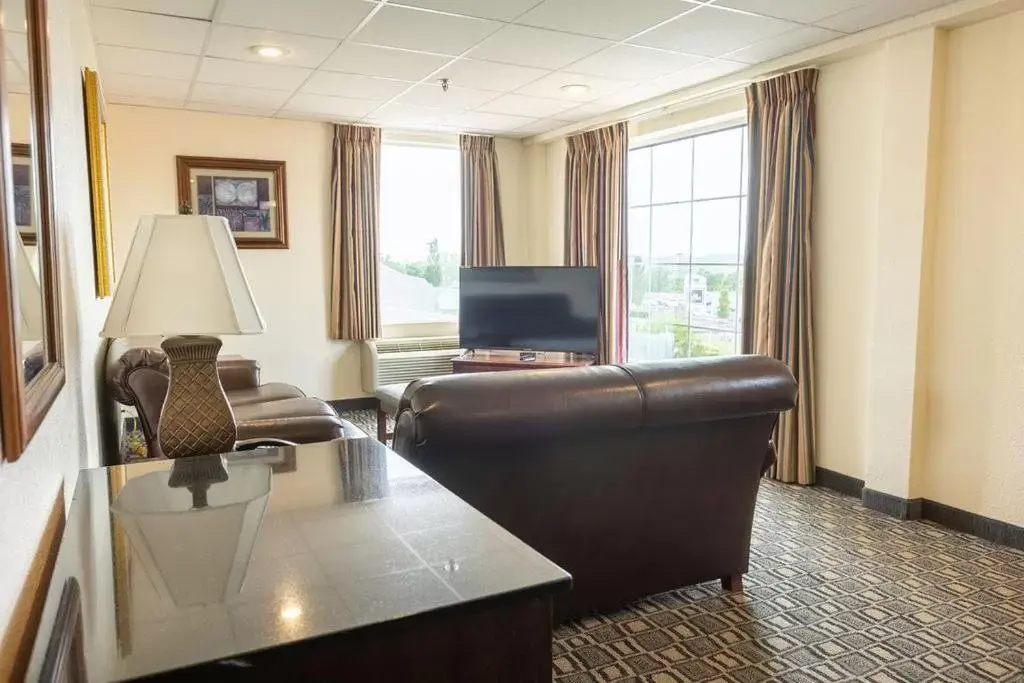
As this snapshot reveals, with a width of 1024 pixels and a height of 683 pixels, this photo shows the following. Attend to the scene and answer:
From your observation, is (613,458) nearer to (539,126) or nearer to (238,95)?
(238,95)

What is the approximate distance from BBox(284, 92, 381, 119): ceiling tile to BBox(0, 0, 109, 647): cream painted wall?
6.03 ft

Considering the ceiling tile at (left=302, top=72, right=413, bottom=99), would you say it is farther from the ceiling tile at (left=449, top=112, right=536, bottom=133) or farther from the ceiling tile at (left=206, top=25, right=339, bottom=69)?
the ceiling tile at (left=449, top=112, right=536, bottom=133)

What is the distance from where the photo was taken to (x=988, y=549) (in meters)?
3.25

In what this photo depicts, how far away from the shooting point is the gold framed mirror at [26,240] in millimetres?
797

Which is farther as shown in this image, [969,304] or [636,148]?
[636,148]

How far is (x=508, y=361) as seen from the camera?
17.7ft

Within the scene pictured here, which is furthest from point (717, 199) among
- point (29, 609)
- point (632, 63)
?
point (29, 609)

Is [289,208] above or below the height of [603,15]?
below

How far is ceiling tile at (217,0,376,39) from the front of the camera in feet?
10.5

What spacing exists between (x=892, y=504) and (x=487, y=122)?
4.03 meters

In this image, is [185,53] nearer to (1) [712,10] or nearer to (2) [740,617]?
(1) [712,10]

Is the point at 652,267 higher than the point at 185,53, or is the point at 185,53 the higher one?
the point at 185,53

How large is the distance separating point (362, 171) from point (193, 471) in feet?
15.6

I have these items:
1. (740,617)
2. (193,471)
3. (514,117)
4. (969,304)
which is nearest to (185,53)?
(514,117)
